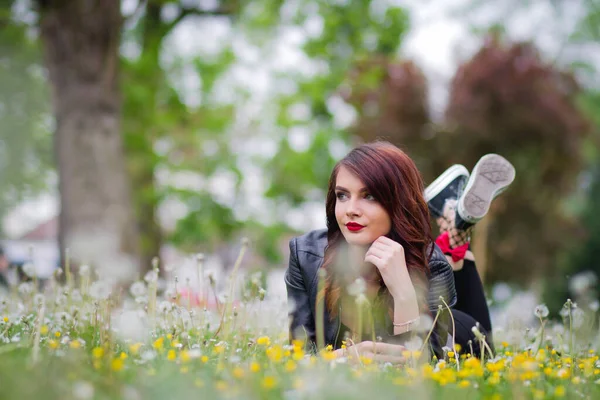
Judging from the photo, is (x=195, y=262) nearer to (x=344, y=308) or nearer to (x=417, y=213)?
(x=344, y=308)

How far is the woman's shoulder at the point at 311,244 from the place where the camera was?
3.40 metres

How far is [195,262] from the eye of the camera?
12.0 feet

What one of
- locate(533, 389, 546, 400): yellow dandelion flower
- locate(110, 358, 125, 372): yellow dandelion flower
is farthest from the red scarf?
locate(110, 358, 125, 372): yellow dandelion flower

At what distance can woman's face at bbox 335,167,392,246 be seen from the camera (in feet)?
10.1

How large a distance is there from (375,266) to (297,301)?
0.48 metres

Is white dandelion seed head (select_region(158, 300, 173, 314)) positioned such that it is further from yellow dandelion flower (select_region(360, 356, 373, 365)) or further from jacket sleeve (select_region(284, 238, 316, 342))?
yellow dandelion flower (select_region(360, 356, 373, 365))

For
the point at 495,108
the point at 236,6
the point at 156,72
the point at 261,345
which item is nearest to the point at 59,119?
the point at 236,6

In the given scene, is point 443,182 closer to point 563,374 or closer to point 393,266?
point 393,266

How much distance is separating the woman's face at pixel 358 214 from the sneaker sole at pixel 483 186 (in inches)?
34.6

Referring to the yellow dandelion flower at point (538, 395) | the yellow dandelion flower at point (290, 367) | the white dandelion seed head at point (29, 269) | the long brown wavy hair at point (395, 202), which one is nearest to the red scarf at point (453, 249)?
the long brown wavy hair at point (395, 202)

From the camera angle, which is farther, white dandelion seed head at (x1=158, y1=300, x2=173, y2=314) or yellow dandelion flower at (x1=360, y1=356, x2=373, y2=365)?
white dandelion seed head at (x1=158, y1=300, x2=173, y2=314)

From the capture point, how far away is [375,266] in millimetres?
3236

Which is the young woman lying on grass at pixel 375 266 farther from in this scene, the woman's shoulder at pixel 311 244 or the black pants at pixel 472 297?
the black pants at pixel 472 297

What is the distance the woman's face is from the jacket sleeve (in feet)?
1.34
